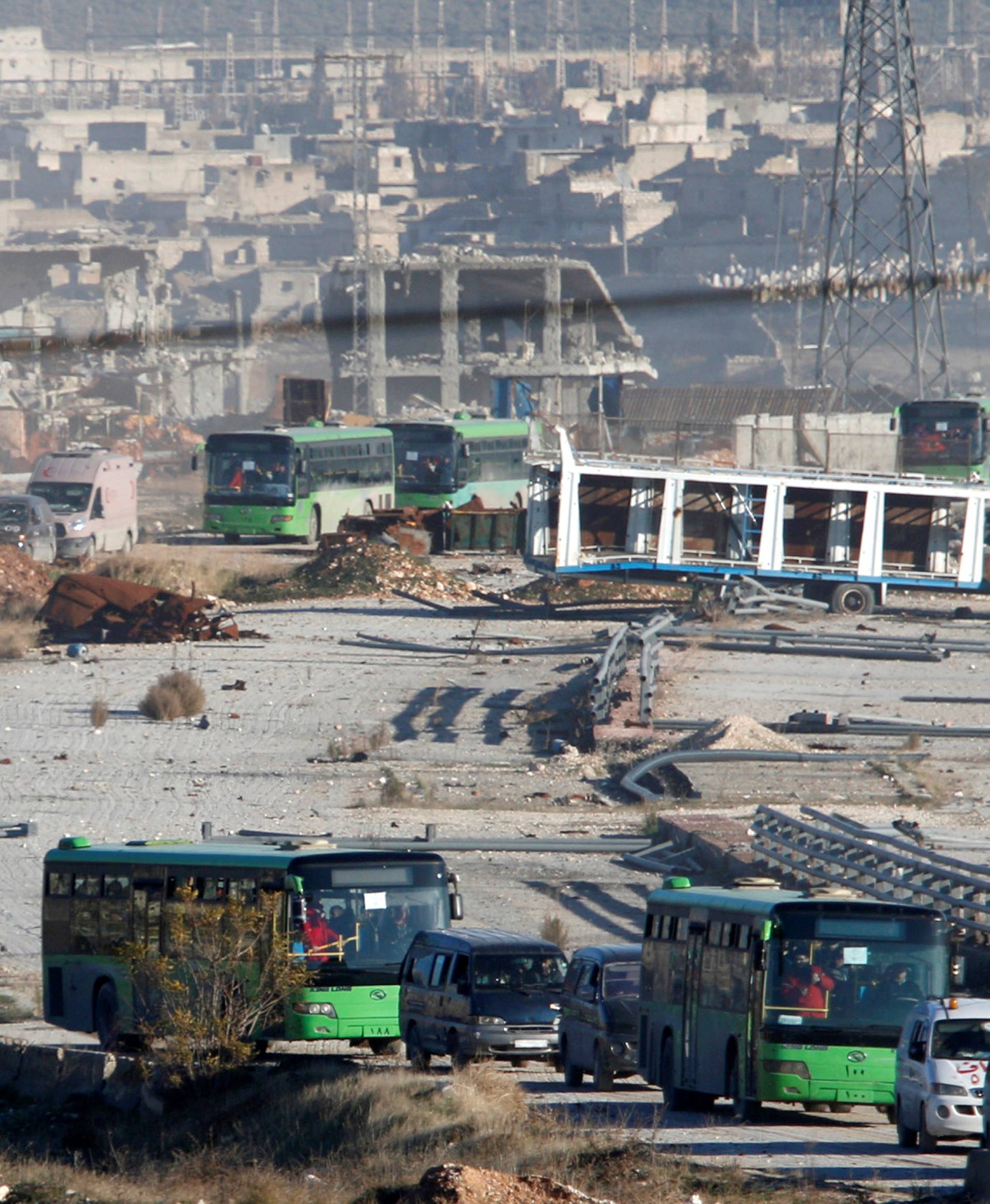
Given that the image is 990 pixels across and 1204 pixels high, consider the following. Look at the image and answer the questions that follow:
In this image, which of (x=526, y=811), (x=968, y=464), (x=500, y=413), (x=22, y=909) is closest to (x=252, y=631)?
(x=526, y=811)

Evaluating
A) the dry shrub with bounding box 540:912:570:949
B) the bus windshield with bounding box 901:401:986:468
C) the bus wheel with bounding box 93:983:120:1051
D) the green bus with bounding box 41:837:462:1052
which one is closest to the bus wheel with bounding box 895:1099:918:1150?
the green bus with bounding box 41:837:462:1052

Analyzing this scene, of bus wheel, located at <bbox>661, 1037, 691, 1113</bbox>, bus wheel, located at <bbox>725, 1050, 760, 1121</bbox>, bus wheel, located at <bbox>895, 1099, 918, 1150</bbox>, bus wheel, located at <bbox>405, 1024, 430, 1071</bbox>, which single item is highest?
bus wheel, located at <bbox>895, 1099, 918, 1150</bbox>

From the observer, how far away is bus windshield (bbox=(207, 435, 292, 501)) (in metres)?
47.8

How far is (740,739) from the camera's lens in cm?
2795

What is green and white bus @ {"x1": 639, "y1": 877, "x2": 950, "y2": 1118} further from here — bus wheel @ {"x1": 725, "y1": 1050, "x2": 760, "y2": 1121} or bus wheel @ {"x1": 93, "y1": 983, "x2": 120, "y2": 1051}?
bus wheel @ {"x1": 93, "y1": 983, "x2": 120, "y2": 1051}

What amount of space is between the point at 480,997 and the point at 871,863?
21.3 ft

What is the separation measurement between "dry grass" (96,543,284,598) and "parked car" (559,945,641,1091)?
26.0m

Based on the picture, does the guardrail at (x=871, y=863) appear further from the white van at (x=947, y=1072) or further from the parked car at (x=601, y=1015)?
the white van at (x=947, y=1072)

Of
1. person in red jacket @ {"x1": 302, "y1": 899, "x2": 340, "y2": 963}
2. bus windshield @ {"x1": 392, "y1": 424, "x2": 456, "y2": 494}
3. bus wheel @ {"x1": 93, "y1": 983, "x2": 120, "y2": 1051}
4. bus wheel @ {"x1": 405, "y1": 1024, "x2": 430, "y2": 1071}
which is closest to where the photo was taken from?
bus wheel @ {"x1": 405, "y1": 1024, "x2": 430, "y2": 1071}

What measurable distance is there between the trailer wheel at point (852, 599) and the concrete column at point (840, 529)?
51 cm

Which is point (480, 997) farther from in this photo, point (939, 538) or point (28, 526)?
point (28, 526)

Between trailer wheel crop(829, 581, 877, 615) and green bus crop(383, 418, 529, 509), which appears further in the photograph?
green bus crop(383, 418, 529, 509)

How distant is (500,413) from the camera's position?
7356cm

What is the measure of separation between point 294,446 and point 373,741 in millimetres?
19482
